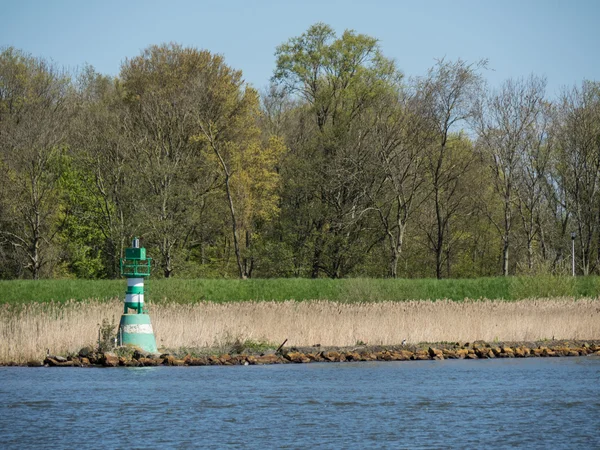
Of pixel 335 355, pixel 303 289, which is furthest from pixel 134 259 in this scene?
pixel 303 289

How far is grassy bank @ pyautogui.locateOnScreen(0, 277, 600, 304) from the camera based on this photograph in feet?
127

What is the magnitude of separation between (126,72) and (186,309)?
1058 inches

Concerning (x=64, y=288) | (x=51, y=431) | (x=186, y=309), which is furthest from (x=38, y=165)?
(x=51, y=431)

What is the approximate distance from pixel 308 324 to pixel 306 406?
9609mm

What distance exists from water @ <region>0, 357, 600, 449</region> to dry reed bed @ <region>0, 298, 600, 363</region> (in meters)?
1.95

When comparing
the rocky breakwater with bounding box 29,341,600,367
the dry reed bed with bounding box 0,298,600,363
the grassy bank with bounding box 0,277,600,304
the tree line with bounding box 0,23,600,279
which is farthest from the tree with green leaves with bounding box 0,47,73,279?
the rocky breakwater with bounding box 29,341,600,367

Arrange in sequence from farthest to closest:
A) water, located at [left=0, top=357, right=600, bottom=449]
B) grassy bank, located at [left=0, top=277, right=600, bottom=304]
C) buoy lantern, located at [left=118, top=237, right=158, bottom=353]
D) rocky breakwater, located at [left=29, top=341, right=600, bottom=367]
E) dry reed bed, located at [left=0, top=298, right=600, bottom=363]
→ 1. grassy bank, located at [left=0, top=277, right=600, bottom=304]
2. dry reed bed, located at [left=0, top=298, right=600, bottom=363]
3. rocky breakwater, located at [left=29, top=341, right=600, bottom=367]
4. buoy lantern, located at [left=118, top=237, right=158, bottom=353]
5. water, located at [left=0, top=357, right=600, bottom=449]

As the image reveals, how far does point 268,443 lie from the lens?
14.8m

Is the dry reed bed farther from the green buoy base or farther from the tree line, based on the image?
the tree line

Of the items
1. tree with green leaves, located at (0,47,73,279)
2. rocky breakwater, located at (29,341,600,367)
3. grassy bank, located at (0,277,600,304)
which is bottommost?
rocky breakwater, located at (29,341,600,367)

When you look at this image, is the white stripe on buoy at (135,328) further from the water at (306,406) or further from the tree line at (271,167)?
the tree line at (271,167)

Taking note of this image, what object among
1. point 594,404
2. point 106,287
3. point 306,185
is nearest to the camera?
point 594,404

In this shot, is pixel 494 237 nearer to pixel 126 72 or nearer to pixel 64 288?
pixel 126 72

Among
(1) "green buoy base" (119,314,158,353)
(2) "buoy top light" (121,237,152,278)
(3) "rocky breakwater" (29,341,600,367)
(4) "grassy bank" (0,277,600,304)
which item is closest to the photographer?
(2) "buoy top light" (121,237,152,278)
